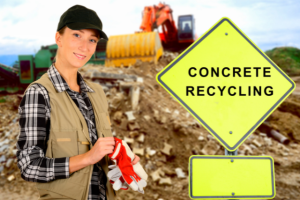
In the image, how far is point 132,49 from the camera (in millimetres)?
12445

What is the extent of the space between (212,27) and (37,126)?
5.45ft

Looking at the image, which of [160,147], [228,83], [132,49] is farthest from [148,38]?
[228,83]

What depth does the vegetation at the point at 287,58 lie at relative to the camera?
64.6 feet

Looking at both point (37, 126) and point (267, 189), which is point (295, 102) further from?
point (37, 126)

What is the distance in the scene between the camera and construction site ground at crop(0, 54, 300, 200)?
5754mm

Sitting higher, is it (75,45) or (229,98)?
(75,45)

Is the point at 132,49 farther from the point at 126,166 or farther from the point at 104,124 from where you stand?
the point at 126,166

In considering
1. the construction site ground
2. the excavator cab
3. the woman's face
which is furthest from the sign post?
the excavator cab

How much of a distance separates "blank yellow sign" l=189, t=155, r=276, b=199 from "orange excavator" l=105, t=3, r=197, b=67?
33.6ft

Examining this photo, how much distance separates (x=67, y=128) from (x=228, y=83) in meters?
1.38

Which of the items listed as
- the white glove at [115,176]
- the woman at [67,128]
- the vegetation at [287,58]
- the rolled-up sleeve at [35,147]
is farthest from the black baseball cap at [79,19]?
the vegetation at [287,58]

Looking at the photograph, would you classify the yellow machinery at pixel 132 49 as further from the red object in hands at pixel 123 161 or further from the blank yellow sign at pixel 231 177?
the red object in hands at pixel 123 161

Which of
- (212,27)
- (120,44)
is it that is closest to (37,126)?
(212,27)

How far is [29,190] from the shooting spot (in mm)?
5926
